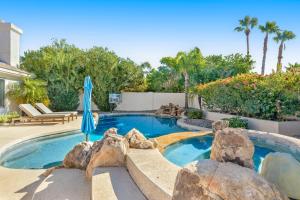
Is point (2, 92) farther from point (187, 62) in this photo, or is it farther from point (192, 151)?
point (187, 62)

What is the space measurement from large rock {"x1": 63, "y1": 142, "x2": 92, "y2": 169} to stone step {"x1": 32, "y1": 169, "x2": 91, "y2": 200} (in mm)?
311

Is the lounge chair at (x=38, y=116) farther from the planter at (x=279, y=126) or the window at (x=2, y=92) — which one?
the planter at (x=279, y=126)

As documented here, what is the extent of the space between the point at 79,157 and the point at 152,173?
7.98 ft

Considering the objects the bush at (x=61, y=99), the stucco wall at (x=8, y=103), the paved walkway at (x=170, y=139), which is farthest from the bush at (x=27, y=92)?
the paved walkway at (x=170, y=139)

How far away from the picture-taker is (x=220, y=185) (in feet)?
7.16

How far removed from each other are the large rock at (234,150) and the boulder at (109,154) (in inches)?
112

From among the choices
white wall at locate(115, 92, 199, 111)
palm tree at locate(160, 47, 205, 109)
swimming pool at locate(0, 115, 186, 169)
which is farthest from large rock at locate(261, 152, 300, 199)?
white wall at locate(115, 92, 199, 111)

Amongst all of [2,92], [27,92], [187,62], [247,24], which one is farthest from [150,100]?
[247,24]

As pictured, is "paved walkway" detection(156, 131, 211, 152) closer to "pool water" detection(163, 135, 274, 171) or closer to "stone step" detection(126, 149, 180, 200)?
"pool water" detection(163, 135, 274, 171)

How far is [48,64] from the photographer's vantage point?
64.8ft

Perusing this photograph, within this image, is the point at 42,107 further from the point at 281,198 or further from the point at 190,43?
the point at 190,43

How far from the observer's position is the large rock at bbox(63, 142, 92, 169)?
5.84 m

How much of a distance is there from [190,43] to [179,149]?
63.0 feet

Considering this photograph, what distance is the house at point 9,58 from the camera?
14.4m
